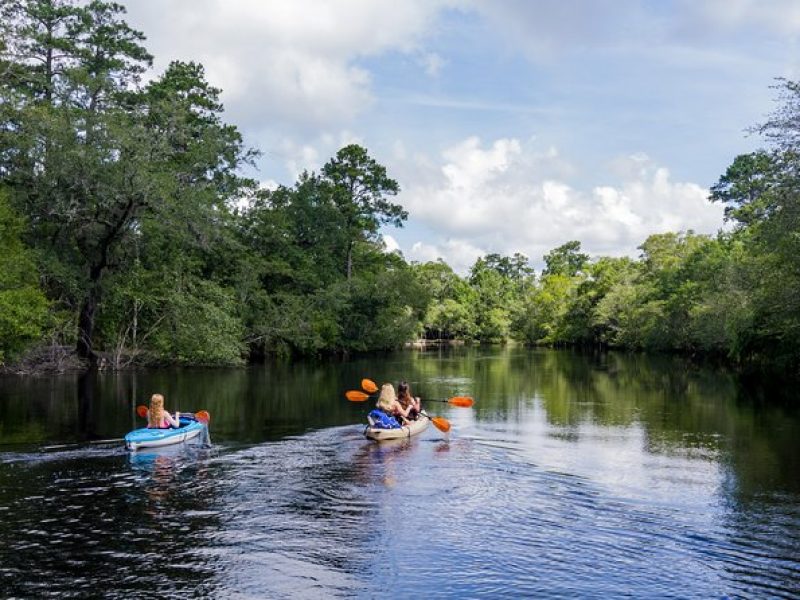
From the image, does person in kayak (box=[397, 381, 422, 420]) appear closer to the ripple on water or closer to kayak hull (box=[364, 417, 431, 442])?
kayak hull (box=[364, 417, 431, 442])

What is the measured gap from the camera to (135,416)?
71.9 feet

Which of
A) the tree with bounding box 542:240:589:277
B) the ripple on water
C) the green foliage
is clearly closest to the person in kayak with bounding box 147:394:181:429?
the ripple on water

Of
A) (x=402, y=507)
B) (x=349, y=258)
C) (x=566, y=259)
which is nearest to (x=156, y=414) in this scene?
(x=402, y=507)

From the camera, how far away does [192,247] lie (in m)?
43.4

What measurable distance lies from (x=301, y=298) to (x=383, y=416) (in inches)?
1415

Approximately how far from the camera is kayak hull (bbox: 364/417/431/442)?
18.3m

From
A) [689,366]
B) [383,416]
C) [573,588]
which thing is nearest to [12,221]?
[383,416]

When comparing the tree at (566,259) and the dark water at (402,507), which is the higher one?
the tree at (566,259)

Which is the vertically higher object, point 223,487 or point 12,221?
point 12,221

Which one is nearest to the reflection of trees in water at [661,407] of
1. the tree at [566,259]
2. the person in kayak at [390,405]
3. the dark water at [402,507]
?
the dark water at [402,507]

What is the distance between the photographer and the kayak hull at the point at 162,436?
1588 cm

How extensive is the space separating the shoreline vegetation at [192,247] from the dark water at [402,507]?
359 inches

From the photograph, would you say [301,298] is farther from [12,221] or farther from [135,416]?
[135,416]

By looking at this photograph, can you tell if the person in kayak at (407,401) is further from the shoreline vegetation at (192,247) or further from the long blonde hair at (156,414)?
the shoreline vegetation at (192,247)
